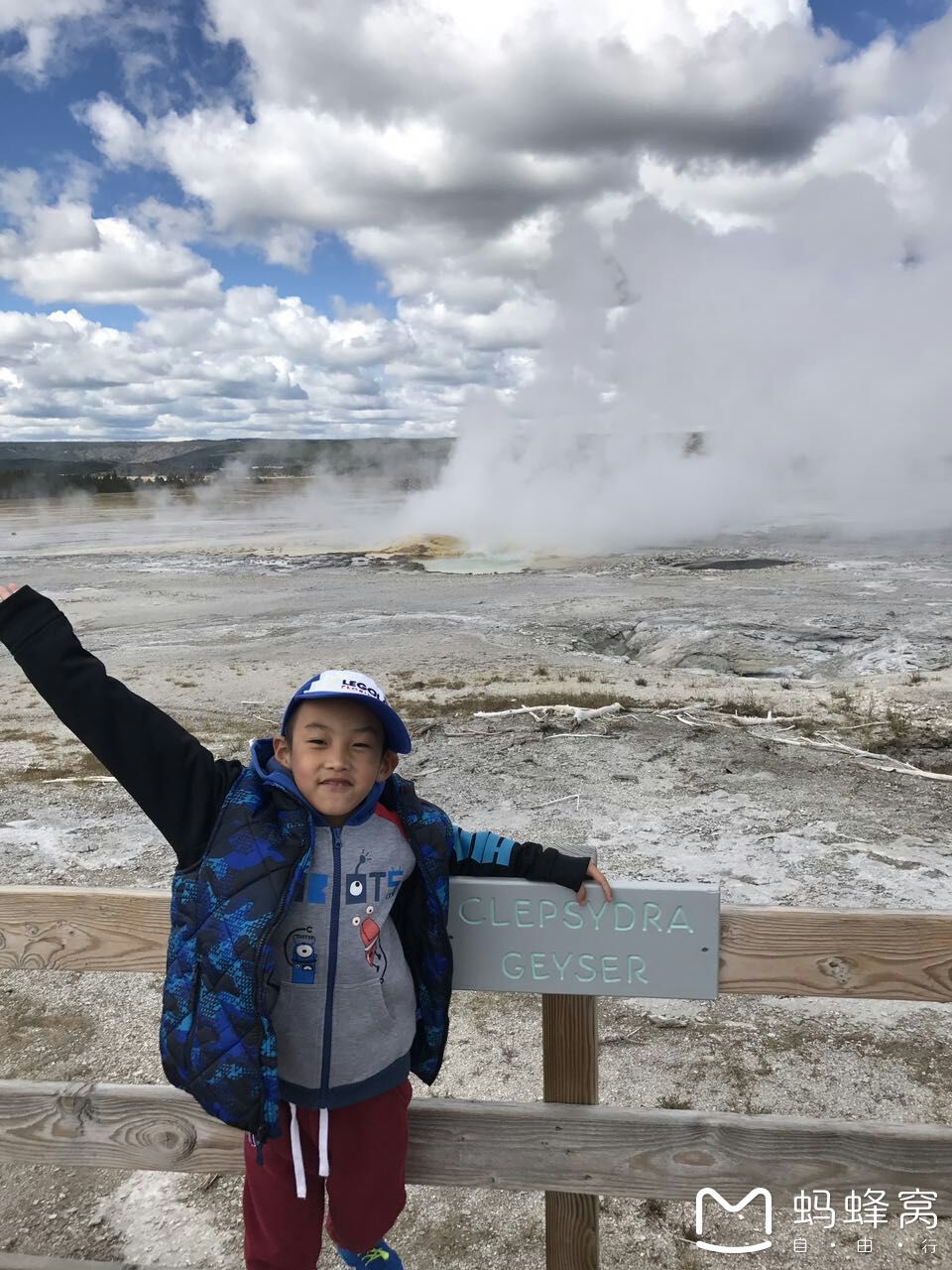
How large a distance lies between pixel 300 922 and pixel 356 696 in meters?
0.45

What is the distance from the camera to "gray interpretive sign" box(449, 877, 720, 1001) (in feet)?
6.13

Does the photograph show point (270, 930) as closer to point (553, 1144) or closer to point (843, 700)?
point (553, 1144)

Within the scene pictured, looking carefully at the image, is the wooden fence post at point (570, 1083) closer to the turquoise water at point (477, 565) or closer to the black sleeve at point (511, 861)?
the black sleeve at point (511, 861)

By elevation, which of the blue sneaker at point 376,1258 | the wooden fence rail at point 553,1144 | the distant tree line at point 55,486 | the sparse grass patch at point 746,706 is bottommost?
the sparse grass patch at point 746,706

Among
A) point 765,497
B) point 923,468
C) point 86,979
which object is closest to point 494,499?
point 765,497

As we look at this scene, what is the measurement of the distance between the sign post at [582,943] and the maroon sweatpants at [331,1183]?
0.33 metres

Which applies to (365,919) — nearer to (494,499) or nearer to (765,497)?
(494,499)

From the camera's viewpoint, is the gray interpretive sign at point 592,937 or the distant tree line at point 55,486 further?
the distant tree line at point 55,486

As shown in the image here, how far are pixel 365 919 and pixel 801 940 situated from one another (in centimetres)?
87

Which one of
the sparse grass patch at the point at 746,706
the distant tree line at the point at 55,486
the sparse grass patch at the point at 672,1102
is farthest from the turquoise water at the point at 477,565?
the distant tree line at the point at 55,486

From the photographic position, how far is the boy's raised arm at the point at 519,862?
1.87 metres

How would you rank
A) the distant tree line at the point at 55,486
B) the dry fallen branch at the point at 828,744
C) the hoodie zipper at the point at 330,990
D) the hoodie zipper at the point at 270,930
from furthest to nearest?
the distant tree line at the point at 55,486 < the dry fallen branch at the point at 828,744 < the hoodie zipper at the point at 330,990 < the hoodie zipper at the point at 270,930

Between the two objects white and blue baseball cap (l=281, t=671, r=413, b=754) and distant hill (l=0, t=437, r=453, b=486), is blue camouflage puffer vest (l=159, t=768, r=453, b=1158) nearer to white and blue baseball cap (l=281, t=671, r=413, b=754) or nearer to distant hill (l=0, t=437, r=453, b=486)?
white and blue baseball cap (l=281, t=671, r=413, b=754)

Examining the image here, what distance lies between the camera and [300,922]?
72.3 inches
